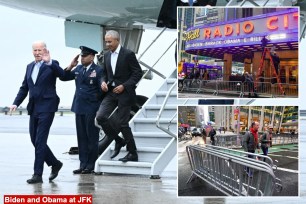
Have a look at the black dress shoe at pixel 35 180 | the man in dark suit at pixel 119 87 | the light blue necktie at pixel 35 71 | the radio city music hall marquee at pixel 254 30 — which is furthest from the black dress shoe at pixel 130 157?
the radio city music hall marquee at pixel 254 30

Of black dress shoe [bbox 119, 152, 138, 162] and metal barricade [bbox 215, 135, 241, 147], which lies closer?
metal barricade [bbox 215, 135, 241, 147]

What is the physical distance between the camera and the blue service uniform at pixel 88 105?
9.91 metres

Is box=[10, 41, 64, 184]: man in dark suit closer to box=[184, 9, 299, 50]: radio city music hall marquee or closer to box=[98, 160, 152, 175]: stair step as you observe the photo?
box=[98, 160, 152, 175]: stair step

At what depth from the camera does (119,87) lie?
9.23 meters

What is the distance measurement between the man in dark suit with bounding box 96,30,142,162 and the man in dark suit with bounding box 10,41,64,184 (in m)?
0.68

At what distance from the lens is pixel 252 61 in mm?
6188

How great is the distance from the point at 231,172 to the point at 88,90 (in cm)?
425

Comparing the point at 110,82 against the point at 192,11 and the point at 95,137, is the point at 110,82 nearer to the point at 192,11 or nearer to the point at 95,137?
the point at 95,137

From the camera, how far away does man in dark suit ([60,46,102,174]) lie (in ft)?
32.6

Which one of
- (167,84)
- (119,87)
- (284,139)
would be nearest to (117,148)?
(119,87)

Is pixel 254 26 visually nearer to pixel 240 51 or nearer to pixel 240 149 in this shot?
pixel 240 51

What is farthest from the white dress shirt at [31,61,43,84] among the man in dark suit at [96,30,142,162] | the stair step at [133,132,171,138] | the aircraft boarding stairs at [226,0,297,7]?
the aircraft boarding stairs at [226,0,297,7]

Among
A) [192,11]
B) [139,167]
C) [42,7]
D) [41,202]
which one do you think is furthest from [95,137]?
[42,7]

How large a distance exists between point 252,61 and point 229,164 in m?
0.83
